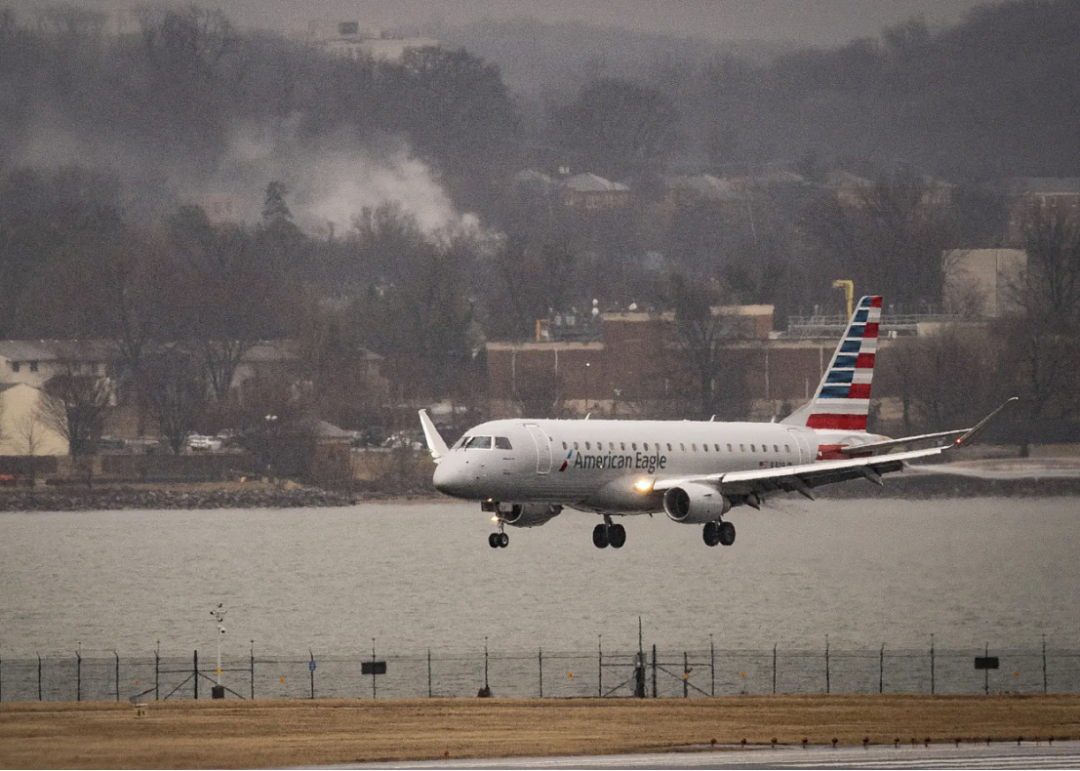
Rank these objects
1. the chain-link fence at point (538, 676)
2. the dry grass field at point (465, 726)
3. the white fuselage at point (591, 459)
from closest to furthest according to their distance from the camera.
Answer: the dry grass field at point (465, 726), the white fuselage at point (591, 459), the chain-link fence at point (538, 676)

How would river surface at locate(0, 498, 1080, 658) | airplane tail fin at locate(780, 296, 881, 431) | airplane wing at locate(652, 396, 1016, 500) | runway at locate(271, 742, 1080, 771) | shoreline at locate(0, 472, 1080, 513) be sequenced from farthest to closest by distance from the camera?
shoreline at locate(0, 472, 1080, 513)
river surface at locate(0, 498, 1080, 658)
airplane tail fin at locate(780, 296, 881, 431)
airplane wing at locate(652, 396, 1016, 500)
runway at locate(271, 742, 1080, 771)

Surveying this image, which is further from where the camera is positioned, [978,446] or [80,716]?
[978,446]

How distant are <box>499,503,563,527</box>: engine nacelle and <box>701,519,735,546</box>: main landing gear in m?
6.60

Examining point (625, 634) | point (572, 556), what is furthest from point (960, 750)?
point (572, 556)

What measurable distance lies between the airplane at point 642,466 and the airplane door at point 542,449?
0.04 metres

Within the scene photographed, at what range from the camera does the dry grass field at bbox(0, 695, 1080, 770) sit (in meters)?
65.4

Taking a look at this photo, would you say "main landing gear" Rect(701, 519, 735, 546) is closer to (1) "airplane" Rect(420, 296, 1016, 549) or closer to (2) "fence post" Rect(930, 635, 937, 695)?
(1) "airplane" Rect(420, 296, 1016, 549)

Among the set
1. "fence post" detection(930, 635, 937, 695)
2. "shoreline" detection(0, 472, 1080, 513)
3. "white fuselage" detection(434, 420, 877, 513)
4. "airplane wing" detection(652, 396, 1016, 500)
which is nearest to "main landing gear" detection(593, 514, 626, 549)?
"white fuselage" detection(434, 420, 877, 513)

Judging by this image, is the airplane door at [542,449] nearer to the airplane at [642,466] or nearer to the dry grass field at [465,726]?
the airplane at [642,466]

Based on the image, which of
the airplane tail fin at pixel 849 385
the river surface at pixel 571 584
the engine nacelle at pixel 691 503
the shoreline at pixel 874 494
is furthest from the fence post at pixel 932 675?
the shoreline at pixel 874 494

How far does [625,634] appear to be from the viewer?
12912cm

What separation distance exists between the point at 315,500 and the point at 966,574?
247 ft

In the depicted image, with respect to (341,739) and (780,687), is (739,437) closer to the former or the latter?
(780,687)

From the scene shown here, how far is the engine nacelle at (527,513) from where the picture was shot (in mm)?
85688
